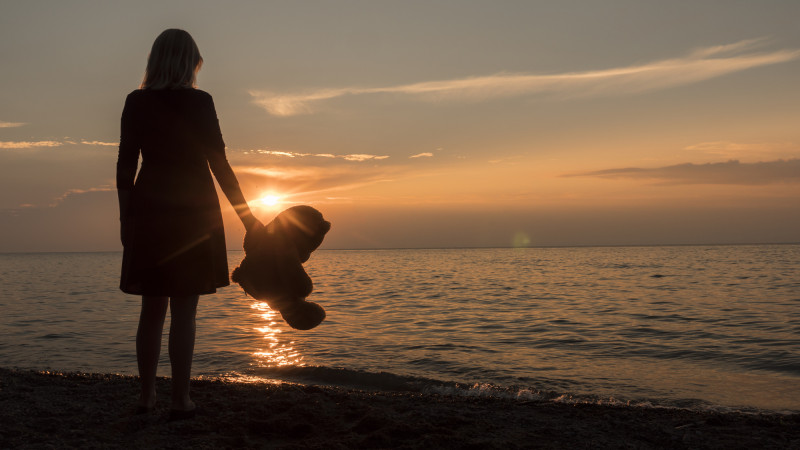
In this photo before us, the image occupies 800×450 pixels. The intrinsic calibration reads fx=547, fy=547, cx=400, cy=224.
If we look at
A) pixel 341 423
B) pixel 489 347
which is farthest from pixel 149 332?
pixel 489 347

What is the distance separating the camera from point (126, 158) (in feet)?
9.45

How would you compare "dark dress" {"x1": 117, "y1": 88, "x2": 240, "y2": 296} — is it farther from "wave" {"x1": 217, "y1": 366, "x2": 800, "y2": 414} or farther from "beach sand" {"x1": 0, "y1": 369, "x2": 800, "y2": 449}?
"wave" {"x1": 217, "y1": 366, "x2": 800, "y2": 414}

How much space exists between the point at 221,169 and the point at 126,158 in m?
0.50

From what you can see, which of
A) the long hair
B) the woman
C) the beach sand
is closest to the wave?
the beach sand

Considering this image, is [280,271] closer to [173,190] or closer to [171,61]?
[173,190]

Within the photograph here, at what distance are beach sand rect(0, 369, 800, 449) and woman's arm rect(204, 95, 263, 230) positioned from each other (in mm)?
1266

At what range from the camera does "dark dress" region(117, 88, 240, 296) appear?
2814 mm

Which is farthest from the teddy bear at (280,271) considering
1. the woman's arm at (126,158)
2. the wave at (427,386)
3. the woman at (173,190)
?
the wave at (427,386)

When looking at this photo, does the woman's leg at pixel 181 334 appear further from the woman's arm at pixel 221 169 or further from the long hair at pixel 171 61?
the long hair at pixel 171 61

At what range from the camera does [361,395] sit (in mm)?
4410

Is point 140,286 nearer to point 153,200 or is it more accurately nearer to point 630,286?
point 153,200

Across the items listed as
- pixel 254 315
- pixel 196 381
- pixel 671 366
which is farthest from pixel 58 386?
pixel 254 315

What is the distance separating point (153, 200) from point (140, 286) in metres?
0.45

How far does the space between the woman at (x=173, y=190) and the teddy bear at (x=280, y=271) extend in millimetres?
114
